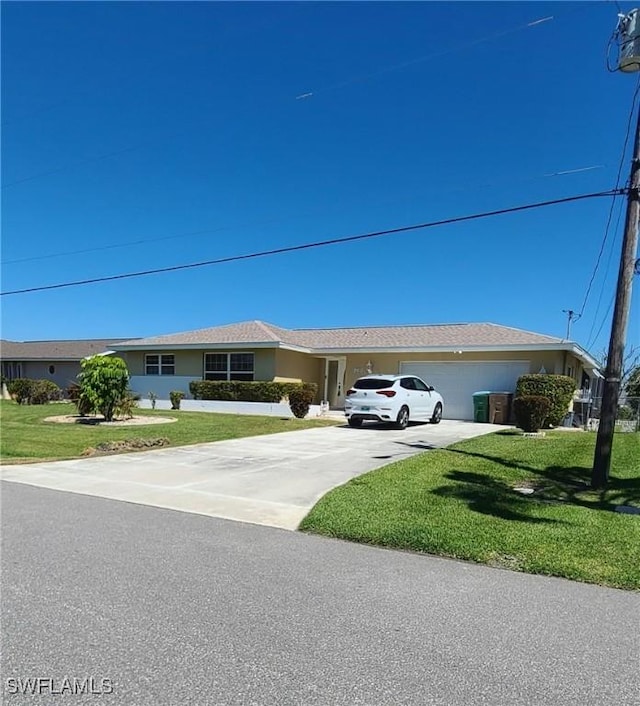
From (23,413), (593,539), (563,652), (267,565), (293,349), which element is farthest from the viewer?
(293,349)

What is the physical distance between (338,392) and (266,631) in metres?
21.7

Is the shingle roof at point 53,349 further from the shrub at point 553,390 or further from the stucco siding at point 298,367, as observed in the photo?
the shrub at point 553,390

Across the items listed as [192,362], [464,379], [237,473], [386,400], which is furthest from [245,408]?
[237,473]

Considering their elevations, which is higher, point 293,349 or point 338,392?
point 293,349

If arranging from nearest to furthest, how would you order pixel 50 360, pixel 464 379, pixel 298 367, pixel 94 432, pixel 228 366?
pixel 94 432 < pixel 464 379 < pixel 228 366 < pixel 298 367 < pixel 50 360

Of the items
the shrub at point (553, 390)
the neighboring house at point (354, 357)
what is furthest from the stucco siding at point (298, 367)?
the shrub at point (553, 390)

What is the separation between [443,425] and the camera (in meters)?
18.4

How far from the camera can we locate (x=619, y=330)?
8.27 metres

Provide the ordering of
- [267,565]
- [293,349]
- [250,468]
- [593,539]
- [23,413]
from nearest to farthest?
[267,565], [593,539], [250,468], [23,413], [293,349]

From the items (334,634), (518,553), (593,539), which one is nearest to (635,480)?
(593,539)

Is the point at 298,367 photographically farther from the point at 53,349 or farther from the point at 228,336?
the point at 53,349

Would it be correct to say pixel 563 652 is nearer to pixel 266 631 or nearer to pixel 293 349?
pixel 266 631

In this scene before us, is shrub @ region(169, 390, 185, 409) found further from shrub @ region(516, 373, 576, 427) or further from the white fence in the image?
shrub @ region(516, 373, 576, 427)

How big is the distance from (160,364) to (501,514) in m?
23.2
